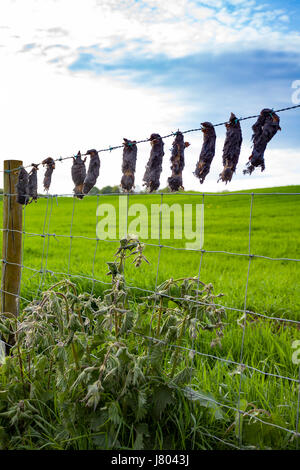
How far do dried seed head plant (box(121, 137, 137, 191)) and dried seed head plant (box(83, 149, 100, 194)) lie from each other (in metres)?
0.36

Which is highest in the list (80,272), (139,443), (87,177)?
(87,177)

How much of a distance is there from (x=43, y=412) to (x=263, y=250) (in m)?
7.58

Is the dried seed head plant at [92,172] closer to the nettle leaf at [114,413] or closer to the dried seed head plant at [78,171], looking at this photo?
the dried seed head plant at [78,171]

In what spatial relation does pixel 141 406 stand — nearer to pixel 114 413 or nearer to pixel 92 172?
pixel 114 413

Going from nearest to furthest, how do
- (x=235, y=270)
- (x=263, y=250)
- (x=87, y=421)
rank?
(x=87, y=421) → (x=235, y=270) → (x=263, y=250)

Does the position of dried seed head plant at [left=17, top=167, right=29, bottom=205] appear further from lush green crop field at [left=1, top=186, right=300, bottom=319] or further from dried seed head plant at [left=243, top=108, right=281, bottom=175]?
dried seed head plant at [left=243, top=108, right=281, bottom=175]

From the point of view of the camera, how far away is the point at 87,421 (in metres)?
2.38

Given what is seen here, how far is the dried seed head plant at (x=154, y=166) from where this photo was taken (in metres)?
2.67

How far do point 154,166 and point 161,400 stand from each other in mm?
1340

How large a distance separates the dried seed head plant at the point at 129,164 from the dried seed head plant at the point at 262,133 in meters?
0.86

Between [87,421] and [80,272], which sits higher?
[80,272]

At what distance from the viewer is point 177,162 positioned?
2.59 metres

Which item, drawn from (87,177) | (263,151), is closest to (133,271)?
(87,177)
